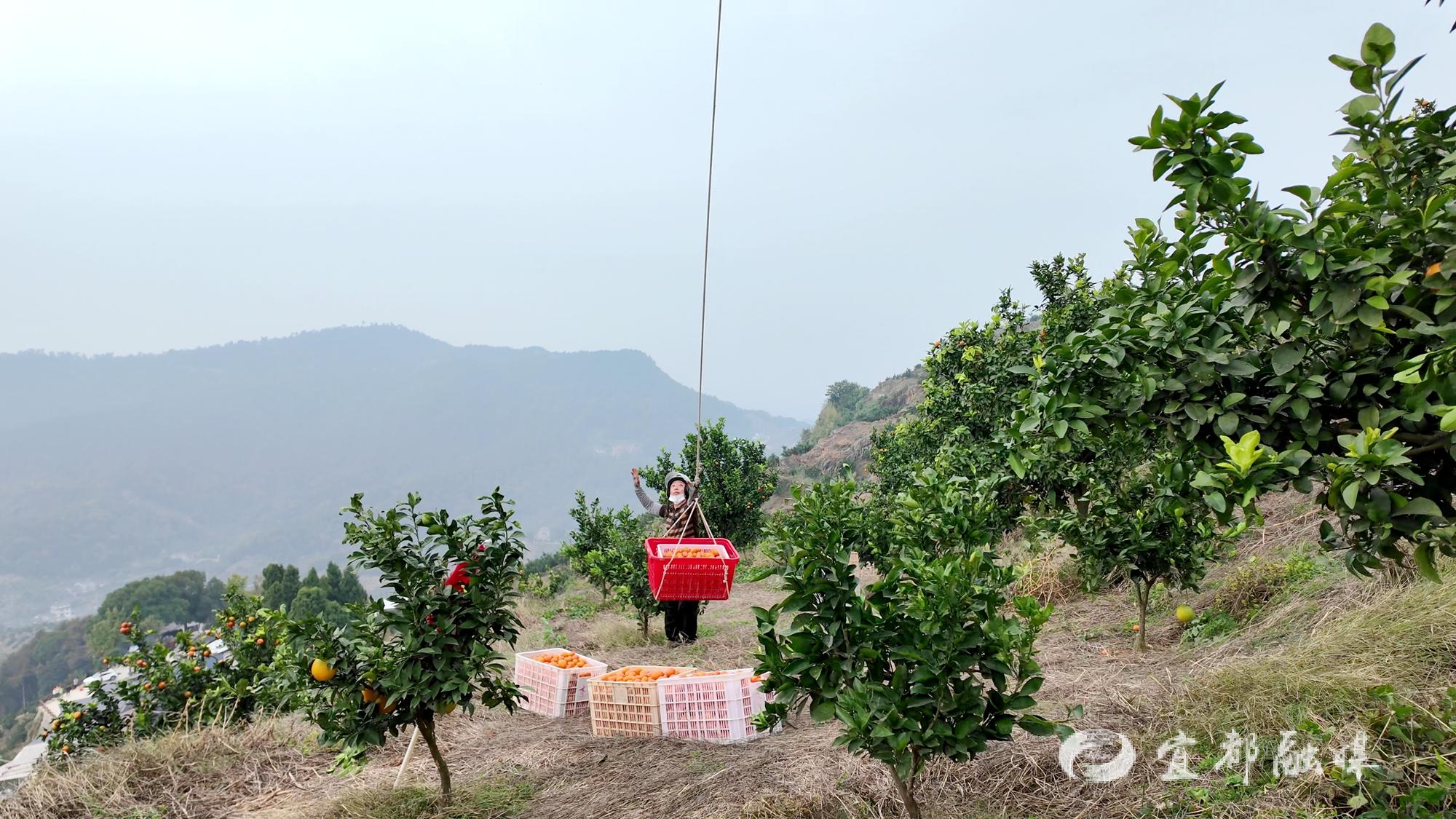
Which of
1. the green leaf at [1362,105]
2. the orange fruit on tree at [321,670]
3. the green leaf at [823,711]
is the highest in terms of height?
the green leaf at [1362,105]

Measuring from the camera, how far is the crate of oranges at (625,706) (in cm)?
532

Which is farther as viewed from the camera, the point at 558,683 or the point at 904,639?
the point at 558,683

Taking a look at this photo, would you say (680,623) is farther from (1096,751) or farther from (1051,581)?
(1096,751)

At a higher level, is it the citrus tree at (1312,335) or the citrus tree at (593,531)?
the citrus tree at (1312,335)

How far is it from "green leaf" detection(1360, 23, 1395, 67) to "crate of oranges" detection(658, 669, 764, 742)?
4.56m

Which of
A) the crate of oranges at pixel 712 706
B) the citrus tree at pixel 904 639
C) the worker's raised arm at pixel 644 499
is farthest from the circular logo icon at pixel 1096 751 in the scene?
the worker's raised arm at pixel 644 499

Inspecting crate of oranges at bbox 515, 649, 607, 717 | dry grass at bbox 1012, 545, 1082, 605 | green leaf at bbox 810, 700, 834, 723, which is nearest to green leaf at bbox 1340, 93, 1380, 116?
green leaf at bbox 810, 700, 834, 723

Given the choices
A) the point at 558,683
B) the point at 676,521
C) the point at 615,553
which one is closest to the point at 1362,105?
the point at 558,683

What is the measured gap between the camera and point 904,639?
2.89 meters

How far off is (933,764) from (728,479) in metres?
6.68

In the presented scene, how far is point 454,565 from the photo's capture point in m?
4.25

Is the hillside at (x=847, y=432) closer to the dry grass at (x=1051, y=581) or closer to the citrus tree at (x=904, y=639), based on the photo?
the dry grass at (x=1051, y=581)

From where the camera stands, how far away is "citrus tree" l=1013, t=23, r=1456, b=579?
66.6 inches

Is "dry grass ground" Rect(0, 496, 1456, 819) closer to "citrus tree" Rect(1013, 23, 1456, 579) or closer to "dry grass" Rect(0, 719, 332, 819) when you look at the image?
"dry grass" Rect(0, 719, 332, 819)
